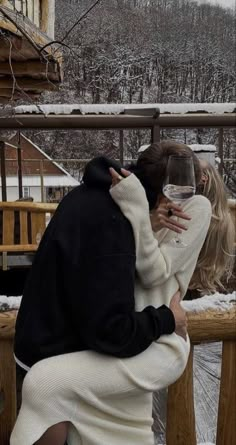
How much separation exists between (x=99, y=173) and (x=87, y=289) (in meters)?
0.25

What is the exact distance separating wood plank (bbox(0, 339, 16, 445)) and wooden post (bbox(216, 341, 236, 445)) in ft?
1.73

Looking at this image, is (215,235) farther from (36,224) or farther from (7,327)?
(36,224)

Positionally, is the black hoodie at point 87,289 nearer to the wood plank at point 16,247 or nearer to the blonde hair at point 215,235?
the blonde hair at point 215,235

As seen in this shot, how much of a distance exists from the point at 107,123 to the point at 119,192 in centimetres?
426

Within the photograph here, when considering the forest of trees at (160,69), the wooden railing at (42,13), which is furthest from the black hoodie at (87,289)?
the forest of trees at (160,69)

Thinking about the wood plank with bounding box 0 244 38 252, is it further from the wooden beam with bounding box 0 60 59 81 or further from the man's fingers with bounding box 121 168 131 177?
the man's fingers with bounding box 121 168 131 177

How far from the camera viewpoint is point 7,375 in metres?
1.27

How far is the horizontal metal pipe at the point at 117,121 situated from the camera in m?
5.10

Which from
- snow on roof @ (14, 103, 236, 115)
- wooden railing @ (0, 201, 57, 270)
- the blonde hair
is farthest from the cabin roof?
the blonde hair

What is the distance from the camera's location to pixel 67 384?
1001 mm

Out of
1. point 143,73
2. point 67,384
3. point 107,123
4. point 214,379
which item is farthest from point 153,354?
point 143,73

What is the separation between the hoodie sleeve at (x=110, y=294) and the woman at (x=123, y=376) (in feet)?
0.11

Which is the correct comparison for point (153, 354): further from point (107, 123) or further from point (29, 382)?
point (107, 123)

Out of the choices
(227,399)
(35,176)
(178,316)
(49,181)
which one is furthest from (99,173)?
(35,176)
